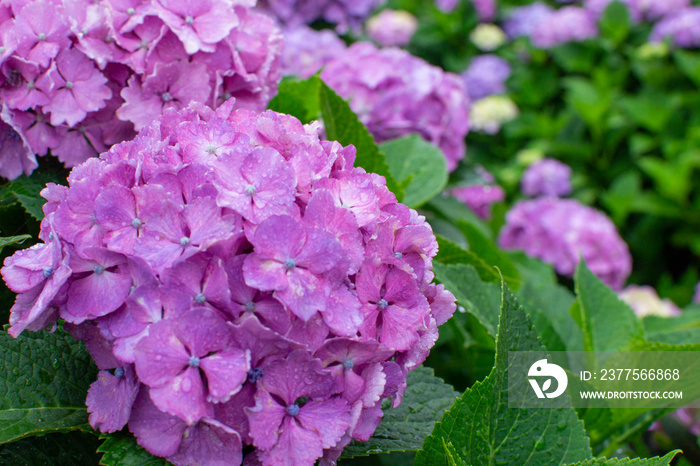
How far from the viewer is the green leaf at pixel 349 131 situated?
0.98 meters

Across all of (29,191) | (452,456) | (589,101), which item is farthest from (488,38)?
(452,456)

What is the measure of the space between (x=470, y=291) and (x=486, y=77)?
10.4ft

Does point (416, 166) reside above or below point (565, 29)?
above

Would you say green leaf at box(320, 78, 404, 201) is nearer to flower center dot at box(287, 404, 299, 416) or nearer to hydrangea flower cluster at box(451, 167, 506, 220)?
flower center dot at box(287, 404, 299, 416)

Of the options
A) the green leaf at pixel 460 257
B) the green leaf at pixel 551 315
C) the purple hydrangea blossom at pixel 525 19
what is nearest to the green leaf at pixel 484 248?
the green leaf at pixel 551 315

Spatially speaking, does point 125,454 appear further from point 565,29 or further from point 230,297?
point 565,29

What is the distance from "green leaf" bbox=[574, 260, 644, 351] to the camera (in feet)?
3.64

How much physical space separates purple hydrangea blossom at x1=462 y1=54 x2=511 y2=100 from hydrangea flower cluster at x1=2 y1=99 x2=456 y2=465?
134 inches

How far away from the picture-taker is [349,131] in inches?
39.4

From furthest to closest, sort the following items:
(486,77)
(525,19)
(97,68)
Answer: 1. (525,19)
2. (486,77)
3. (97,68)

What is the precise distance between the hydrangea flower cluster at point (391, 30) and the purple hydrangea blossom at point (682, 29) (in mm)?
1456

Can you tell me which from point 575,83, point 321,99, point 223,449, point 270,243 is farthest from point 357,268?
point 575,83

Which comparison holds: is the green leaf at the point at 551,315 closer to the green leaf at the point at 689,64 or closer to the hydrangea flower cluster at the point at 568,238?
the hydrangea flower cluster at the point at 568,238

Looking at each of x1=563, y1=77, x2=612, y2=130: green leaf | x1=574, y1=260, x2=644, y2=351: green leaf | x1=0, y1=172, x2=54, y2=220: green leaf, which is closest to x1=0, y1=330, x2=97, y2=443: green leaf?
x1=0, y1=172, x2=54, y2=220: green leaf
